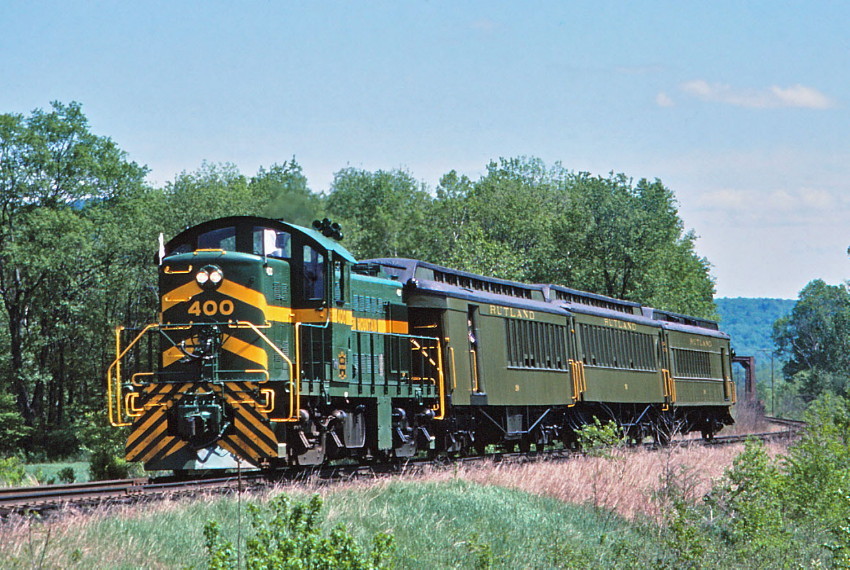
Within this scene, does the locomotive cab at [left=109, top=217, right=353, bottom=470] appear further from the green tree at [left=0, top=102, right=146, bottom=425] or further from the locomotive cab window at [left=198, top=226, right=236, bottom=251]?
the green tree at [left=0, top=102, right=146, bottom=425]

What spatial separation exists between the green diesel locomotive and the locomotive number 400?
0.05ft

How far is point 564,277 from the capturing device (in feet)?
198

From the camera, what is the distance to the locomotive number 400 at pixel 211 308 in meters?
16.7

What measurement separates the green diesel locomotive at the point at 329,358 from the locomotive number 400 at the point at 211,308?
0.02 m

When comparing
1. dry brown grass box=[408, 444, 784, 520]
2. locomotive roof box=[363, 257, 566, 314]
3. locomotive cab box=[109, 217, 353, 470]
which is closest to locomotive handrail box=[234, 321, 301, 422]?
locomotive cab box=[109, 217, 353, 470]

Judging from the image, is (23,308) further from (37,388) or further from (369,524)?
(369,524)

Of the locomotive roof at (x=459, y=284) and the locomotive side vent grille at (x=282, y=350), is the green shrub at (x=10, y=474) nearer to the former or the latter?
the locomotive side vent grille at (x=282, y=350)

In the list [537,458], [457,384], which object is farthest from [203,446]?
[537,458]

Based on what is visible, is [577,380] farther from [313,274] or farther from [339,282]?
[313,274]

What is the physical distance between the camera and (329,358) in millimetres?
17469

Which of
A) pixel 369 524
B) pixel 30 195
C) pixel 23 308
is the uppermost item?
pixel 30 195

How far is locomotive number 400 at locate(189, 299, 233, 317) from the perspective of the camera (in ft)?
54.7

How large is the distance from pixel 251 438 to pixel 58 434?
3568 centimetres

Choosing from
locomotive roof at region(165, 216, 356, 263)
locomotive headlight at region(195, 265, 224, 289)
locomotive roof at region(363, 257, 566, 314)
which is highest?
locomotive roof at region(165, 216, 356, 263)
